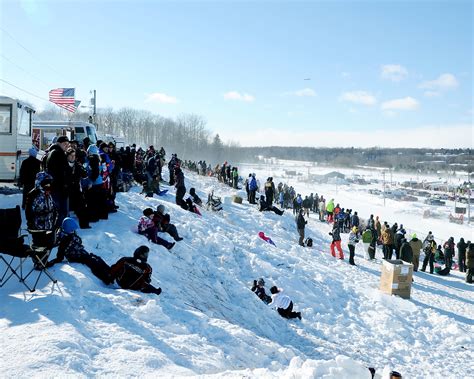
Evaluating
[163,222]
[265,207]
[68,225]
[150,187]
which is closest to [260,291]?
[163,222]

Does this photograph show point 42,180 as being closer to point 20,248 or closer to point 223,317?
point 20,248

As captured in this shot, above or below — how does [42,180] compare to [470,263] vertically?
above

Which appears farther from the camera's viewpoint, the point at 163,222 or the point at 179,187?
the point at 179,187

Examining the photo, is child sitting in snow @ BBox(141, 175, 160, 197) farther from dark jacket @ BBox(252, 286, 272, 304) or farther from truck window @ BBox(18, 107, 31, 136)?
dark jacket @ BBox(252, 286, 272, 304)

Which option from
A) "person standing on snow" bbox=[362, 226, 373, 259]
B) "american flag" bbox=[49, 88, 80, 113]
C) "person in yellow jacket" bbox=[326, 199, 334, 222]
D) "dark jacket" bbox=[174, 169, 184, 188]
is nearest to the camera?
"dark jacket" bbox=[174, 169, 184, 188]

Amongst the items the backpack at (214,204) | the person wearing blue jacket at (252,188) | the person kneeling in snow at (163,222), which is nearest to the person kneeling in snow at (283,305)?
the person kneeling in snow at (163,222)

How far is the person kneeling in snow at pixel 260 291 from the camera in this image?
996 centimetres

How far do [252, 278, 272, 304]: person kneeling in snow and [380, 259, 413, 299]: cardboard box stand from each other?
13.5 ft

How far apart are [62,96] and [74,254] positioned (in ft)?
79.6

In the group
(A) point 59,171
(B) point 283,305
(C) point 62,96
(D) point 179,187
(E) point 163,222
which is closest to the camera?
(A) point 59,171

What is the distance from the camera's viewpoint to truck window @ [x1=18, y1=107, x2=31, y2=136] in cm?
1348

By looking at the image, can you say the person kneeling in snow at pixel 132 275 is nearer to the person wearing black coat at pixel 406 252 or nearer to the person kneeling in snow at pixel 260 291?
the person kneeling in snow at pixel 260 291

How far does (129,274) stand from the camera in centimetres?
716

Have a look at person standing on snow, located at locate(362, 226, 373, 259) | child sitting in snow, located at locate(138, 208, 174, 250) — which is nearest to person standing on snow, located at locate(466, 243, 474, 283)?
person standing on snow, located at locate(362, 226, 373, 259)
